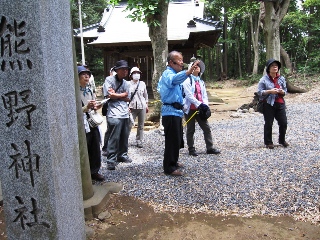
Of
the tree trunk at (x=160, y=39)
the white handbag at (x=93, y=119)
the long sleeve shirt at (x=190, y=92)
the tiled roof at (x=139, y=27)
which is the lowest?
the white handbag at (x=93, y=119)

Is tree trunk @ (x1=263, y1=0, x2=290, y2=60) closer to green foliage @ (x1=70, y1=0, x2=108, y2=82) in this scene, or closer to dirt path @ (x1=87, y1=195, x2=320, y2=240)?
dirt path @ (x1=87, y1=195, x2=320, y2=240)

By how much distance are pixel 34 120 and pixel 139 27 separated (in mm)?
13920

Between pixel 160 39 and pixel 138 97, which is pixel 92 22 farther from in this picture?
pixel 138 97

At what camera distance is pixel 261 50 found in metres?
32.8

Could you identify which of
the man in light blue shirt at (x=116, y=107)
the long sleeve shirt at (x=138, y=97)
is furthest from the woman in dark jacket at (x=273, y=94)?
the man in light blue shirt at (x=116, y=107)

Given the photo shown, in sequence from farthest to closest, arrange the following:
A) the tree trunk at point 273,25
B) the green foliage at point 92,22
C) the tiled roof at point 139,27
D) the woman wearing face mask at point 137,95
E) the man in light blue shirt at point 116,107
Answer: the green foliage at point 92,22 → the tiled roof at point 139,27 → the tree trunk at point 273,25 → the woman wearing face mask at point 137,95 → the man in light blue shirt at point 116,107

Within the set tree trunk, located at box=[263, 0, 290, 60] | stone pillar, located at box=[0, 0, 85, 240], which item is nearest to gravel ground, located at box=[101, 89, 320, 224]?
stone pillar, located at box=[0, 0, 85, 240]

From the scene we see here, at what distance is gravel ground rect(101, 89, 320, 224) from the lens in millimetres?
3771

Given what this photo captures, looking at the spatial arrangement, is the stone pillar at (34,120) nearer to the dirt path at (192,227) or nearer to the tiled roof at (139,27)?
the dirt path at (192,227)

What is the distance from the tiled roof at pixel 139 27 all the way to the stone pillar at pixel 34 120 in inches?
435

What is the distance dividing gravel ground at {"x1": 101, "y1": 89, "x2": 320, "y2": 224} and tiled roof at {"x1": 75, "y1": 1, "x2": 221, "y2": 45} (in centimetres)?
806

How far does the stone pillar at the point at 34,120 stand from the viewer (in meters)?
2.37

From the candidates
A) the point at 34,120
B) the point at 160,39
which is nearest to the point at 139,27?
the point at 160,39

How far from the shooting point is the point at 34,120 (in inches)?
95.7
